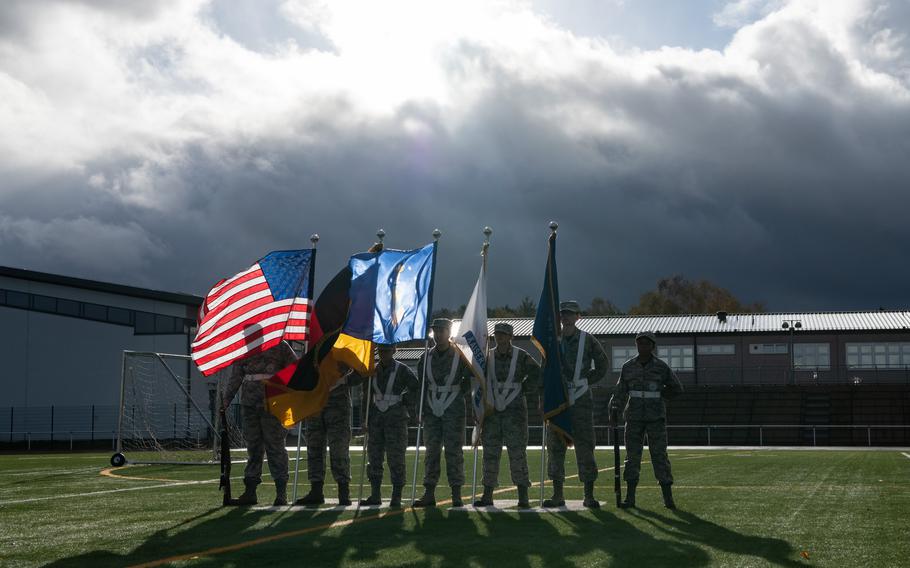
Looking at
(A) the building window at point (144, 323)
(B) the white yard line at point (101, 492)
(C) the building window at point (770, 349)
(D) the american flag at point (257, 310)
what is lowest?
(B) the white yard line at point (101, 492)

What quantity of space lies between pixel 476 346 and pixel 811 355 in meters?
47.2

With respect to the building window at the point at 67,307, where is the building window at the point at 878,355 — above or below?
below

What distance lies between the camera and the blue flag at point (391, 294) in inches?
502

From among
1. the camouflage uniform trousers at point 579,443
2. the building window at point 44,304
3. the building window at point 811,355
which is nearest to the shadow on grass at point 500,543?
the camouflage uniform trousers at point 579,443

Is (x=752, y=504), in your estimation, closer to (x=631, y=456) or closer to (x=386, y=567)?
(x=631, y=456)

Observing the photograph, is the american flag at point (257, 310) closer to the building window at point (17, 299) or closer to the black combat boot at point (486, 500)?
the black combat boot at point (486, 500)

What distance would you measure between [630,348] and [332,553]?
50808 mm

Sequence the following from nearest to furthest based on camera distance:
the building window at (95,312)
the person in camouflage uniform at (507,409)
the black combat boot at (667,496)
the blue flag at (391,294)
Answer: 1. the black combat boot at (667,496)
2. the person in camouflage uniform at (507,409)
3. the blue flag at (391,294)
4. the building window at (95,312)

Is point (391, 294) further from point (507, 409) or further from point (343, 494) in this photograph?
point (343, 494)

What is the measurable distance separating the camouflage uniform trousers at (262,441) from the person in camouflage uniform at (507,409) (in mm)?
2542

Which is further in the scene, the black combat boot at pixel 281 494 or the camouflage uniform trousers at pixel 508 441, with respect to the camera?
the black combat boot at pixel 281 494

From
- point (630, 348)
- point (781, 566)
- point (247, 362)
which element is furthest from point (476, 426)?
point (630, 348)

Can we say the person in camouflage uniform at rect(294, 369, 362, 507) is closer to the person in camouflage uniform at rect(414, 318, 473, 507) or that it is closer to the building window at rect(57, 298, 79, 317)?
the person in camouflage uniform at rect(414, 318, 473, 507)

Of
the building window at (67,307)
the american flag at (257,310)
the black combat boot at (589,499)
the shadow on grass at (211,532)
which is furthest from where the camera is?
the building window at (67,307)
